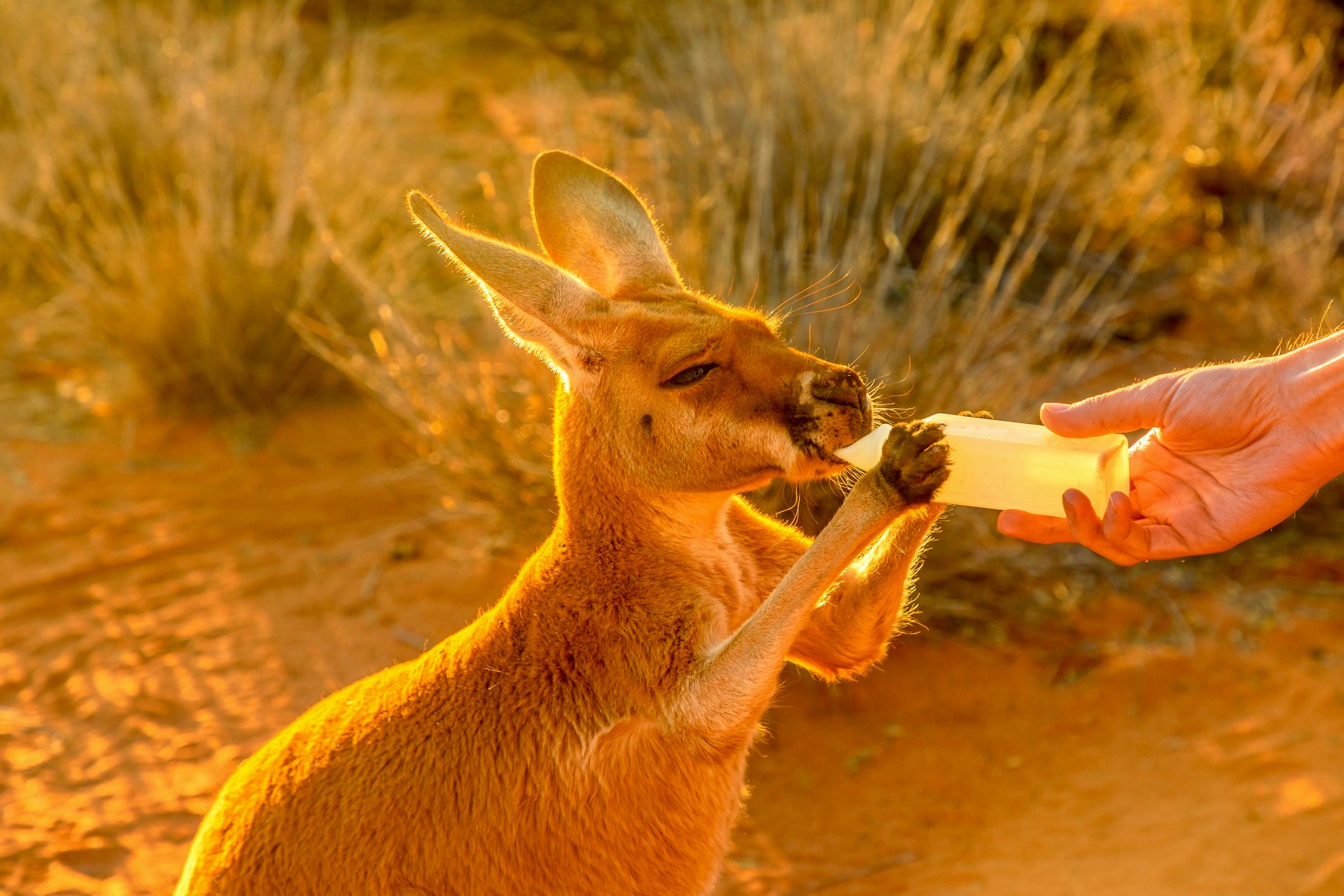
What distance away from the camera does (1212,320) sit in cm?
681

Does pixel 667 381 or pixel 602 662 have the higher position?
pixel 667 381

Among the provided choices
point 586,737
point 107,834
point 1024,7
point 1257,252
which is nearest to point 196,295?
point 107,834

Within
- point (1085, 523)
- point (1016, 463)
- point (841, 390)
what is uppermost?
point (841, 390)

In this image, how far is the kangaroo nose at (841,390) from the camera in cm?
259

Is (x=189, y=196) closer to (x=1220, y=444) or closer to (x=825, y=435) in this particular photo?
(x=825, y=435)

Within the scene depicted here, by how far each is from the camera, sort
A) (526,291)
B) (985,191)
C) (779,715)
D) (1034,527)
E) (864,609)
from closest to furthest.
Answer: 1. (526,291)
2. (864,609)
3. (1034,527)
4. (779,715)
5. (985,191)

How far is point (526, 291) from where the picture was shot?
8.65 ft

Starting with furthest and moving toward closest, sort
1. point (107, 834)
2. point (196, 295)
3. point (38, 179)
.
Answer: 1. point (38, 179)
2. point (196, 295)
3. point (107, 834)

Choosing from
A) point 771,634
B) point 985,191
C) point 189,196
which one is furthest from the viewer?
point 189,196

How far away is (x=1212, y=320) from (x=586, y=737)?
527 cm

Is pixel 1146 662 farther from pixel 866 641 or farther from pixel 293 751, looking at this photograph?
pixel 293 751

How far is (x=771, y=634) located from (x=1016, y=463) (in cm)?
63

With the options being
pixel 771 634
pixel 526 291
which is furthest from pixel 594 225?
pixel 771 634

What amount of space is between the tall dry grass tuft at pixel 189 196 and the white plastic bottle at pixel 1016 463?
3.80m
